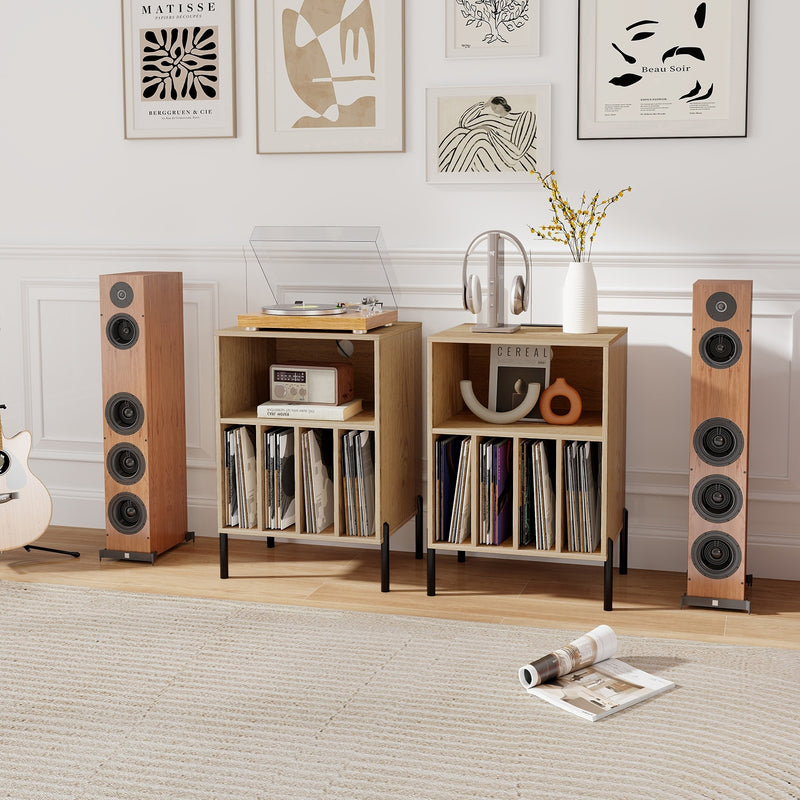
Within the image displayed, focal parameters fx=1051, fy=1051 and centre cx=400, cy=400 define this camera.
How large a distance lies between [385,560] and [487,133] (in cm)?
139

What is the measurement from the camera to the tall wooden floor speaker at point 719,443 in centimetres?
286

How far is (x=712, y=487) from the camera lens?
2945 millimetres

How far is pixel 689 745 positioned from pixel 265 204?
2261 mm

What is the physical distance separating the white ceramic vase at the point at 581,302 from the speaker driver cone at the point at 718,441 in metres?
0.42

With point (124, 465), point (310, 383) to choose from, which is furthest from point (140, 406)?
point (310, 383)

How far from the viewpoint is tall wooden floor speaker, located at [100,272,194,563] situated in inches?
132

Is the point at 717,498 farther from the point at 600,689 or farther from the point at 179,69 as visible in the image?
the point at 179,69

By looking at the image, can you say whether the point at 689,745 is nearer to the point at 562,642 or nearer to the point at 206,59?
the point at 562,642

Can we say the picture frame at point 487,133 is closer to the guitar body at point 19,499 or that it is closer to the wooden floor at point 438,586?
the wooden floor at point 438,586

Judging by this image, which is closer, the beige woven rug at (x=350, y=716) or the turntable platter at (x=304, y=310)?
the beige woven rug at (x=350, y=716)

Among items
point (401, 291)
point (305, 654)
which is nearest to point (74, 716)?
point (305, 654)

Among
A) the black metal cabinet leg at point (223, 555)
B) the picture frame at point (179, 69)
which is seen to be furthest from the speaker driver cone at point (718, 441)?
the picture frame at point (179, 69)

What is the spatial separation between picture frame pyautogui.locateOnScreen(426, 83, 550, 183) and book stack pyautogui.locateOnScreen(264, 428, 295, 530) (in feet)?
3.26

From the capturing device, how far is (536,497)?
9.90 feet
